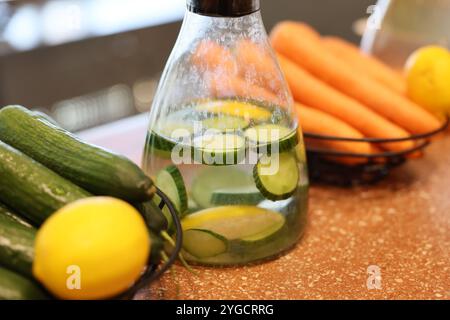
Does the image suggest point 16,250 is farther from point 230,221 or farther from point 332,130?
point 332,130

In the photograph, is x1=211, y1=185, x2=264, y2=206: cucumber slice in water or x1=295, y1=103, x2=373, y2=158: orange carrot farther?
x1=295, y1=103, x2=373, y2=158: orange carrot

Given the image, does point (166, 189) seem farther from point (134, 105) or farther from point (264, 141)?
point (134, 105)

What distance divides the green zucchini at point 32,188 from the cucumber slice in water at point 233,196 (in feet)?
0.47

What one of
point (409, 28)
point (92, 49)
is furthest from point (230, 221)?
point (92, 49)

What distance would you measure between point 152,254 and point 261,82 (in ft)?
0.79

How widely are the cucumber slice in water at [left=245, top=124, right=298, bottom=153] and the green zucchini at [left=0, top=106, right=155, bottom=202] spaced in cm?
14

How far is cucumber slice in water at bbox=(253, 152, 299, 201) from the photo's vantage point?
711 mm

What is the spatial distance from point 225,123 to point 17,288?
0.27 meters

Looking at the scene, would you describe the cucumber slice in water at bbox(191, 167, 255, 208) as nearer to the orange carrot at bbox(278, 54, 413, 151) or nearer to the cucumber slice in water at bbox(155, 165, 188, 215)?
the cucumber slice in water at bbox(155, 165, 188, 215)

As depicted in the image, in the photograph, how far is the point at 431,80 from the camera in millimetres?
983

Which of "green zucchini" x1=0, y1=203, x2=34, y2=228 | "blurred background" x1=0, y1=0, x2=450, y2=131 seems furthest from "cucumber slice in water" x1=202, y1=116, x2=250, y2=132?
"blurred background" x1=0, y1=0, x2=450, y2=131

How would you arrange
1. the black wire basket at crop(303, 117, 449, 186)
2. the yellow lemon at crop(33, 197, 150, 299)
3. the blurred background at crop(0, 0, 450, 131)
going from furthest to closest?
1. the blurred background at crop(0, 0, 450, 131)
2. the black wire basket at crop(303, 117, 449, 186)
3. the yellow lemon at crop(33, 197, 150, 299)

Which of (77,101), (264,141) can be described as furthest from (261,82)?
(77,101)

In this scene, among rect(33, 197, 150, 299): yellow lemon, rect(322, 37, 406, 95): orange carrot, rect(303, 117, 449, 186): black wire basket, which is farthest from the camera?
rect(322, 37, 406, 95): orange carrot
